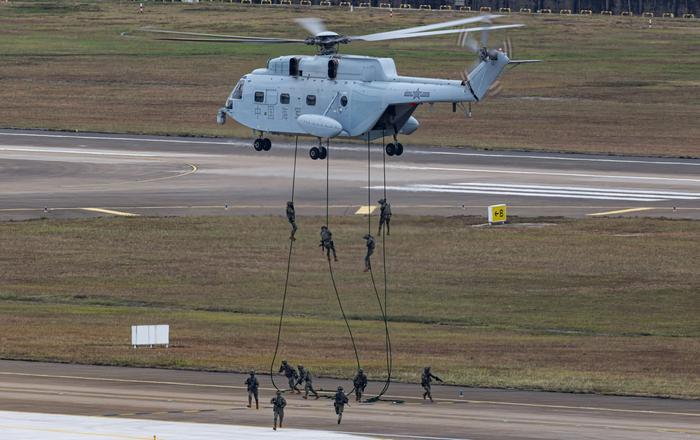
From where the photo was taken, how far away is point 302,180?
129 m

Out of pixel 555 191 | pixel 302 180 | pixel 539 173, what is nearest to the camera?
pixel 555 191

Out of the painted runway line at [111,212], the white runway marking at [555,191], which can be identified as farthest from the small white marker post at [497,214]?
the painted runway line at [111,212]

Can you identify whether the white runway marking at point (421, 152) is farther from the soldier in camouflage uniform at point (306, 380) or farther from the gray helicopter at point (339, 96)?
the soldier in camouflage uniform at point (306, 380)

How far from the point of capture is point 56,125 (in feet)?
509

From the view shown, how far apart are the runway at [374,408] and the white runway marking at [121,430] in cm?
154

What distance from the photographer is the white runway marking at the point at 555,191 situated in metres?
123

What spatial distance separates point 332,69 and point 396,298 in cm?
2326

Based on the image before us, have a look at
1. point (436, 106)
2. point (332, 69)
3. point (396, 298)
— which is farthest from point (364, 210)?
point (436, 106)

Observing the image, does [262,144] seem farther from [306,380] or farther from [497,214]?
[497,214]

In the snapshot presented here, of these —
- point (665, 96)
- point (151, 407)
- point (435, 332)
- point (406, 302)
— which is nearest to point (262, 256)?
point (406, 302)

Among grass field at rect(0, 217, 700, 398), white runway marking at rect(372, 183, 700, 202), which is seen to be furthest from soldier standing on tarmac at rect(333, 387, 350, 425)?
white runway marking at rect(372, 183, 700, 202)

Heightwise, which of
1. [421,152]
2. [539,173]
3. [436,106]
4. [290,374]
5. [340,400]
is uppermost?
[436,106]

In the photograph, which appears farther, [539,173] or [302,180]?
[539,173]

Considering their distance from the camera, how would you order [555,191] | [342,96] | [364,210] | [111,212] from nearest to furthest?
1. [342,96]
2. [111,212]
3. [364,210]
4. [555,191]
